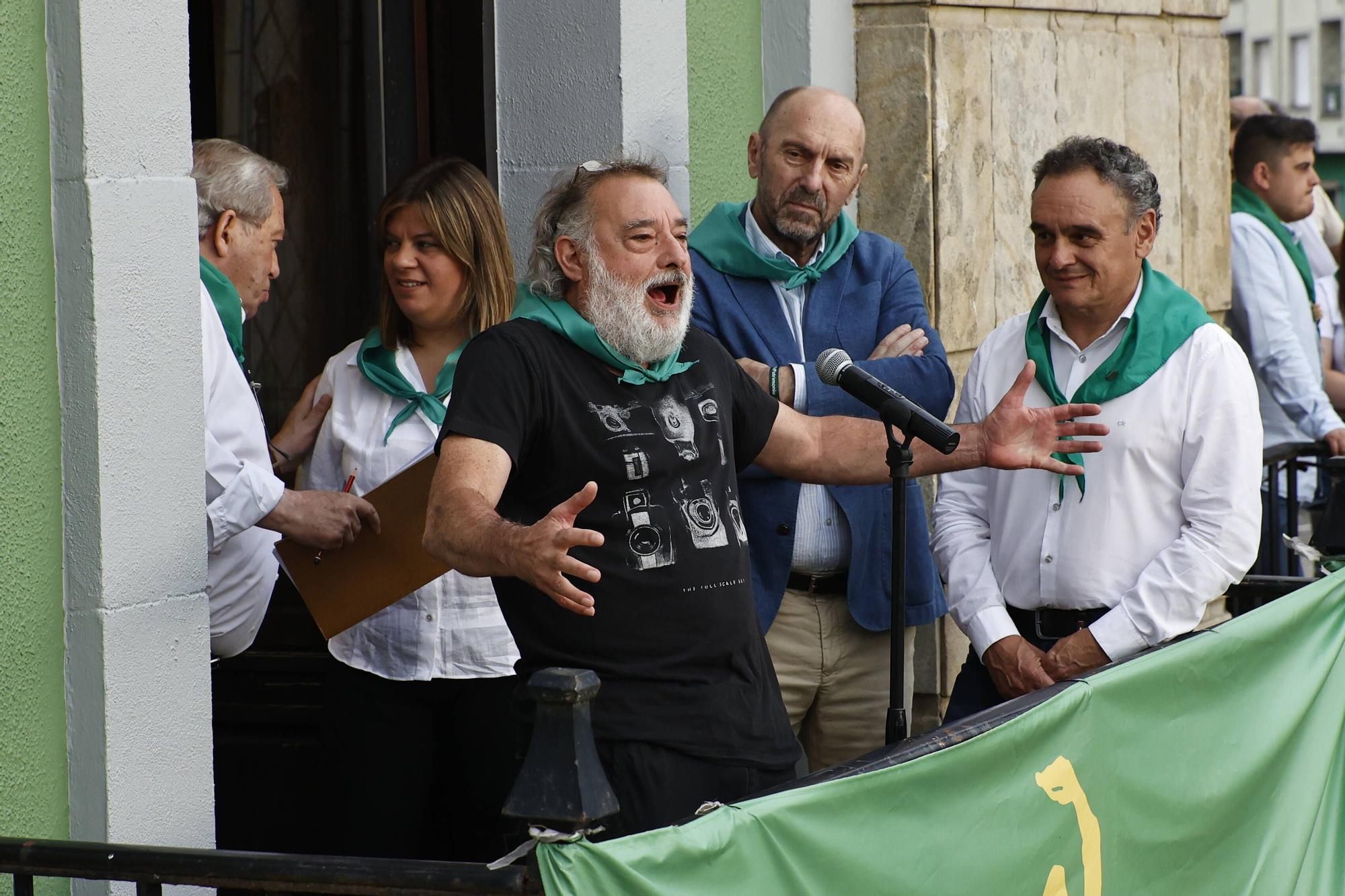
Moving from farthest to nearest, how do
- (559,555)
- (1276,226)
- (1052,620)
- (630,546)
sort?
(1276,226) → (1052,620) → (630,546) → (559,555)

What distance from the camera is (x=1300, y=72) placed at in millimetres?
41281

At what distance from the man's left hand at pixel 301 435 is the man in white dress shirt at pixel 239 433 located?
307mm

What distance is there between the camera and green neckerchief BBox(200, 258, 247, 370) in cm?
370

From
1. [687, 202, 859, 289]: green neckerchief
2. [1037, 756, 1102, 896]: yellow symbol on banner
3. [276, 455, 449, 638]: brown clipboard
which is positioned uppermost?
[687, 202, 859, 289]: green neckerchief

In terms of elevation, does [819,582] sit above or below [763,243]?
below

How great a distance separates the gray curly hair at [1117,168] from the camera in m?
3.92

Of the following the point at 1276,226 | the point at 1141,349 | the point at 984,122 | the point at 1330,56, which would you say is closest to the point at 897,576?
the point at 1141,349

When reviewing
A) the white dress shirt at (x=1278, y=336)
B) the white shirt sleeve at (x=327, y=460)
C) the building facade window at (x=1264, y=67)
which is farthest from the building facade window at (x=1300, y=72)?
the white shirt sleeve at (x=327, y=460)

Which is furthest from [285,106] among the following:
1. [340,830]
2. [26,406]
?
[26,406]

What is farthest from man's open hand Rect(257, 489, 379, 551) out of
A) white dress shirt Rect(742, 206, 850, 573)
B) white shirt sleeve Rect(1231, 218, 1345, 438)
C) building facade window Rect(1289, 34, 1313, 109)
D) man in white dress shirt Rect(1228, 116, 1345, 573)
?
building facade window Rect(1289, 34, 1313, 109)

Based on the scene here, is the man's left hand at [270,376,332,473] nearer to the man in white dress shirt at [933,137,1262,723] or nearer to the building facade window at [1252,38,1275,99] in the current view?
the man in white dress shirt at [933,137,1262,723]

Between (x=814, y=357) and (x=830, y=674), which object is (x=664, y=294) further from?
(x=830, y=674)

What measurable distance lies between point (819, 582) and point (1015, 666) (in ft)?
1.81

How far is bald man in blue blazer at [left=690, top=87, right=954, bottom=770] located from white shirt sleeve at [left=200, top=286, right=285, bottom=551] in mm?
1143
